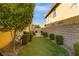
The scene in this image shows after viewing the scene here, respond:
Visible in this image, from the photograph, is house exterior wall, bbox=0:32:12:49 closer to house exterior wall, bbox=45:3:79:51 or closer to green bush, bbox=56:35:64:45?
house exterior wall, bbox=45:3:79:51

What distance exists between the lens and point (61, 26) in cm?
271

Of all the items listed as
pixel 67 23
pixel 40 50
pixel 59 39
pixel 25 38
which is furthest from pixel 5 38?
pixel 67 23

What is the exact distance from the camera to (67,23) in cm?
267

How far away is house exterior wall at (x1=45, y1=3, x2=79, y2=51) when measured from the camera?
262 centimetres

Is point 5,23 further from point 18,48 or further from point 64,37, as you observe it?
point 64,37

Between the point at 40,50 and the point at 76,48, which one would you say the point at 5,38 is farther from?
the point at 76,48

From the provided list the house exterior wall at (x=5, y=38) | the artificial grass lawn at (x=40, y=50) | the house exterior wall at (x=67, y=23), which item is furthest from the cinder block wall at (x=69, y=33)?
the house exterior wall at (x=5, y=38)

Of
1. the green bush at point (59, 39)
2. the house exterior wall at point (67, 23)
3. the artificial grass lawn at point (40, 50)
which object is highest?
the house exterior wall at point (67, 23)

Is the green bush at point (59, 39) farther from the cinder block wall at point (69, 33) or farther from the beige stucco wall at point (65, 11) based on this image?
the beige stucco wall at point (65, 11)

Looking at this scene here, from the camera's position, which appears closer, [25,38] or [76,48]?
[76,48]

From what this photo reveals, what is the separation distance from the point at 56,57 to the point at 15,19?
751mm

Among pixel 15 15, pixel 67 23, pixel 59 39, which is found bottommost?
pixel 59 39

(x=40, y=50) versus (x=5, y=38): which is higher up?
(x=5, y=38)

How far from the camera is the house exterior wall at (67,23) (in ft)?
8.61
